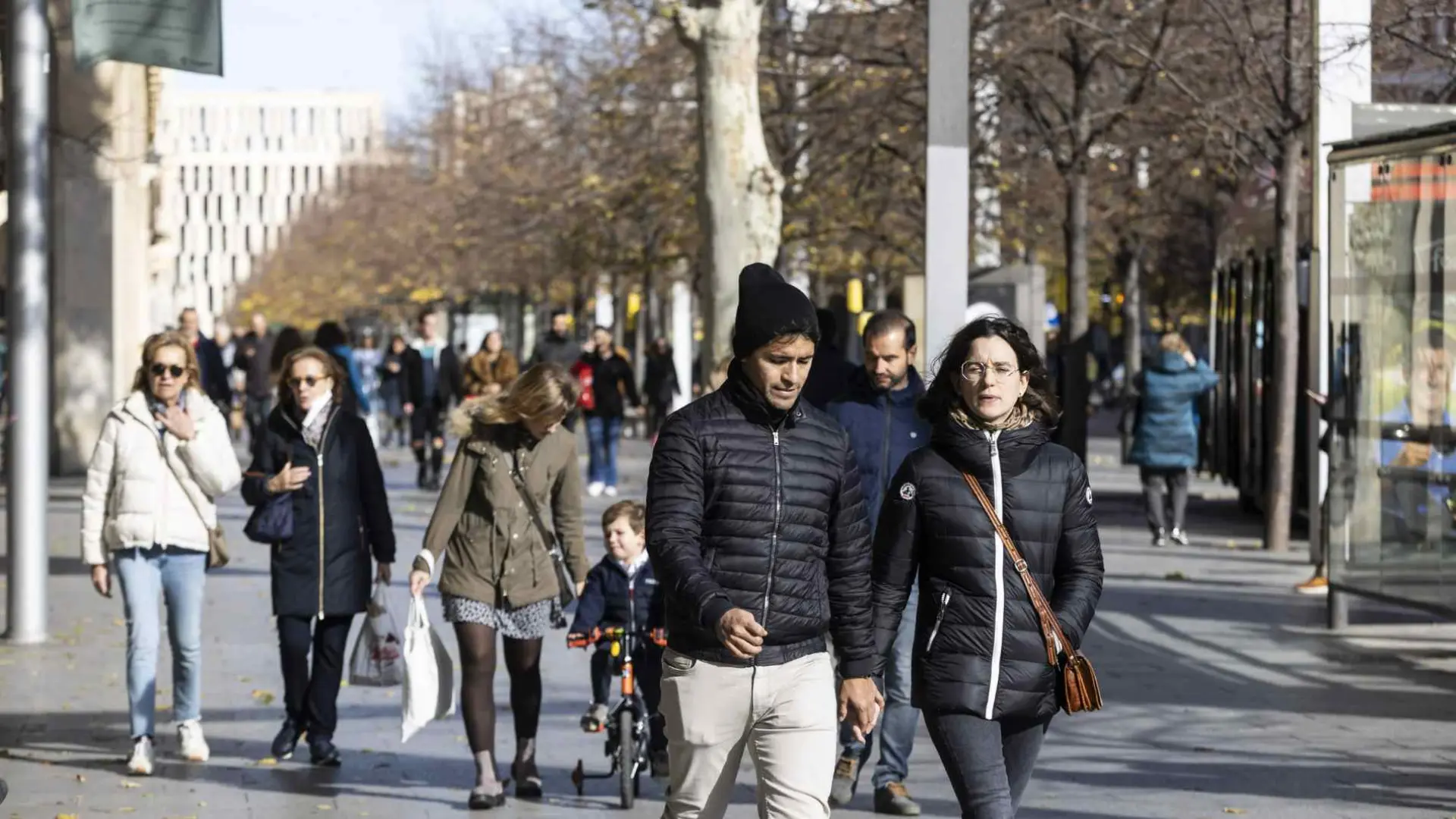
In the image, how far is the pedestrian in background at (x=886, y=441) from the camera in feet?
26.9

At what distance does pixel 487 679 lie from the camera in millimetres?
8375

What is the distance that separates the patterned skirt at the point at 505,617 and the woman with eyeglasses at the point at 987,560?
2.85m

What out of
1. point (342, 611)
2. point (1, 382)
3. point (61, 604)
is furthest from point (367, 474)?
point (1, 382)

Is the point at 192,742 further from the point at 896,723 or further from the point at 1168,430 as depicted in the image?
the point at 1168,430

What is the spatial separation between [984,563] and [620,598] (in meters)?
3.04

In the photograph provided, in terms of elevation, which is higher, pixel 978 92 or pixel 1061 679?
pixel 978 92

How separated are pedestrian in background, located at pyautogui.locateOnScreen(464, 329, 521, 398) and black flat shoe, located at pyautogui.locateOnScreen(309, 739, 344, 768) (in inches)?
468

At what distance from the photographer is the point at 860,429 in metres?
8.27

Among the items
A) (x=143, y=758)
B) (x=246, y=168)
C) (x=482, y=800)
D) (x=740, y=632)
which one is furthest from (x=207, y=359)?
(x=246, y=168)

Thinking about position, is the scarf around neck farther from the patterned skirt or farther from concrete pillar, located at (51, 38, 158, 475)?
concrete pillar, located at (51, 38, 158, 475)

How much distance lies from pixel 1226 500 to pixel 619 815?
17371 mm

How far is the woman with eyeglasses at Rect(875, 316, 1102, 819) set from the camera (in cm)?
546

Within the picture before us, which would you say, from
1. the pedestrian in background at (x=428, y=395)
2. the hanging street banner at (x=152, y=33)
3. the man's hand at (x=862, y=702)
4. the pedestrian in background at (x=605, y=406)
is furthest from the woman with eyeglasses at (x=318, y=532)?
the pedestrian in background at (x=428, y=395)

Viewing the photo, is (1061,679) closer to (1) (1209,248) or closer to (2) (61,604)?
(2) (61,604)
